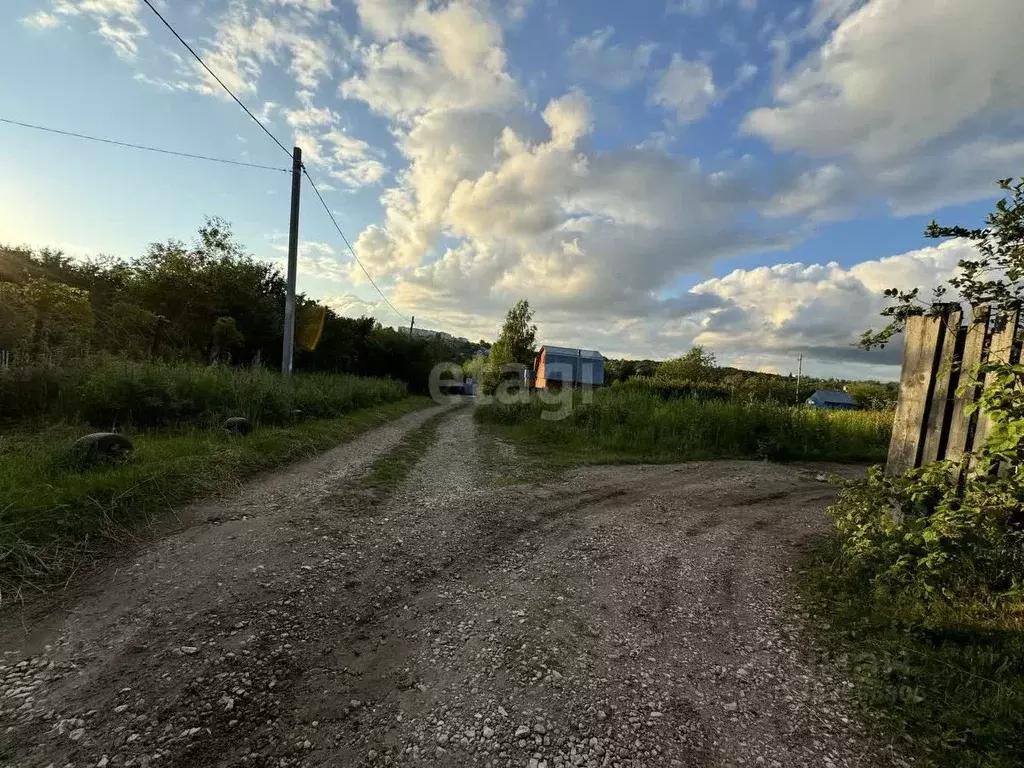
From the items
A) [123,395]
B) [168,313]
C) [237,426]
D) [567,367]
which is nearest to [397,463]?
[237,426]

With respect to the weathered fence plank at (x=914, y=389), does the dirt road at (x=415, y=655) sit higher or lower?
lower

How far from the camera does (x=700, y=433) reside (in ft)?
34.3

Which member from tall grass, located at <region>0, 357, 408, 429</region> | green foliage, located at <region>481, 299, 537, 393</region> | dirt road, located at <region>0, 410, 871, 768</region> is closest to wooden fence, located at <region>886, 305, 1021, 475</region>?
dirt road, located at <region>0, 410, 871, 768</region>

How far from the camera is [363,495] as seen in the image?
529 cm

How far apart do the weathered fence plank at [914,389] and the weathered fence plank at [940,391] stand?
0.10 feet

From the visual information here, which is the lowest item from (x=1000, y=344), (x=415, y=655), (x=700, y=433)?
(x=415, y=655)

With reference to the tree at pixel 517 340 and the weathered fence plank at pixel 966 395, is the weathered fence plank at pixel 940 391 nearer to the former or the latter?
the weathered fence plank at pixel 966 395

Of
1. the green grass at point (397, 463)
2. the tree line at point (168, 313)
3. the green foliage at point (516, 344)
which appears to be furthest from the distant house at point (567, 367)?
the green grass at point (397, 463)

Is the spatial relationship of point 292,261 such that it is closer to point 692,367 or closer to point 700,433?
point 700,433

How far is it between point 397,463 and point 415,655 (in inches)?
195

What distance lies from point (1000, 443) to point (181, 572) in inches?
201

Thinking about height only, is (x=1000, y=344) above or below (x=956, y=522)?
above

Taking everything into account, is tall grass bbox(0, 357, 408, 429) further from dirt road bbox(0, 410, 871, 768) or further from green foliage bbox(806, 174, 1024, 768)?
green foliage bbox(806, 174, 1024, 768)

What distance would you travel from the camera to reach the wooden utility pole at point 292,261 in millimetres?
12156
